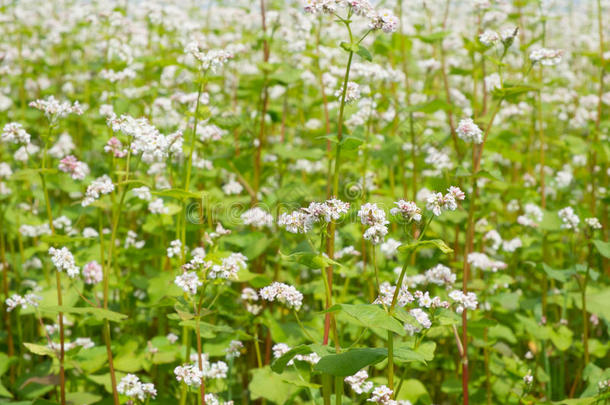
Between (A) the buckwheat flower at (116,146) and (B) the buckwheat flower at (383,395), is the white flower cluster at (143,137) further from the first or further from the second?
(B) the buckwheat flower at (383,395)

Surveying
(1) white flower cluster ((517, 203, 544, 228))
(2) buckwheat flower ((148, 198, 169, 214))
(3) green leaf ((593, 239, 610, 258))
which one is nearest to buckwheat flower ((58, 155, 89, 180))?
(2) buckwheat flower ((148, 198, 169, 214))

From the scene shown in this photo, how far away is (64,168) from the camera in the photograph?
2926mm

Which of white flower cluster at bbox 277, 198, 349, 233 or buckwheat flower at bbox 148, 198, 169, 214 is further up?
white flower cluster at bbox 277, 198, 349, 233

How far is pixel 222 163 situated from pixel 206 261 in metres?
1.69

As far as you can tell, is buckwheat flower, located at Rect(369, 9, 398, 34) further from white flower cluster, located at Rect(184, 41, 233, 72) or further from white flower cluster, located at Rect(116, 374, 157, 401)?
white flower cluster, located at Rect(116, 374, 157, 401)

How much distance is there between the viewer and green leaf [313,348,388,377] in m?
1.93

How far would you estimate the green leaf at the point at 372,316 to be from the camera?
183cm

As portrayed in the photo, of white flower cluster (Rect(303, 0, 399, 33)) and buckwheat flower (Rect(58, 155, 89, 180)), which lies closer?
white flower cluster (Rect(303, 0, 399, 33))

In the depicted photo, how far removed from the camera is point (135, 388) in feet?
7.88

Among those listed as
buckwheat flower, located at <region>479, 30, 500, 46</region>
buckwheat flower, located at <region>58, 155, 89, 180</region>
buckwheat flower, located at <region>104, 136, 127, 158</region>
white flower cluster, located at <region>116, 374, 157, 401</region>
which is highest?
buckwheat flower, located at <region>479, 30, 500, 46</region>

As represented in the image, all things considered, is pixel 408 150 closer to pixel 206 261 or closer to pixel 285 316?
pixel 285 316

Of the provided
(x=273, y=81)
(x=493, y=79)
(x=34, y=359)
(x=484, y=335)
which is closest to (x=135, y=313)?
(x=34, y=359)

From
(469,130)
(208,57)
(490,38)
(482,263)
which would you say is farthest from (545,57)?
(208,57)

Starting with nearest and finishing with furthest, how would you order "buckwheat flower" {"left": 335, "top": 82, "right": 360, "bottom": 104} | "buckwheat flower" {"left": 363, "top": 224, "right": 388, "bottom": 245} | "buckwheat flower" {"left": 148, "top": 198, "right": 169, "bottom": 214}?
1. "buckwheat flower" {"left": 363, "top": 224, "right": 388, "bottom": 245}
2. "buckwheat flower" {"left": 335, "top": 82, "right": 360, "bottom": 104}
3. "buckwheat flower" {"left": 148, "top": 198, "right": 169, "bottom": 214}
